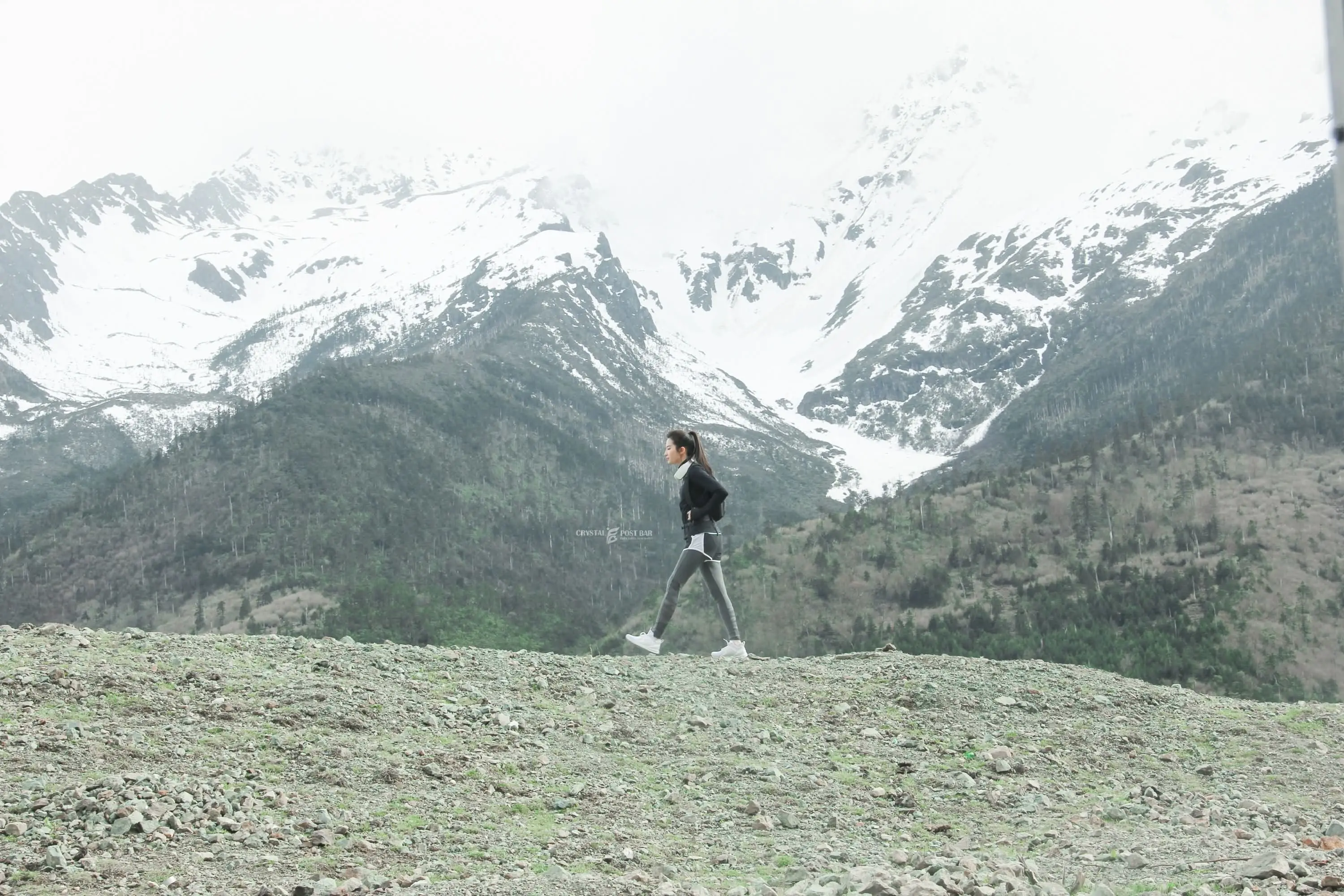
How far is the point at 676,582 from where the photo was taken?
1606cm

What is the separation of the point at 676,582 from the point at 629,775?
550cm

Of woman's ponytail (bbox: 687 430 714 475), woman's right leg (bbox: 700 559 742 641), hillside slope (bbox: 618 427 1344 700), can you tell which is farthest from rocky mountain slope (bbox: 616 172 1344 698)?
woman's ponytail (bbox: 687 430 714 475)

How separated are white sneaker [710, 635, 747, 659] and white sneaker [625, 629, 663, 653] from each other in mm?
598

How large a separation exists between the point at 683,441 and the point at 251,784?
26.4ft

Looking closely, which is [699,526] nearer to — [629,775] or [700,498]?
[700,498]

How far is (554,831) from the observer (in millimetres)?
9125

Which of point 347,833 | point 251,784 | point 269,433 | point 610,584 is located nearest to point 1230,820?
point 347,833

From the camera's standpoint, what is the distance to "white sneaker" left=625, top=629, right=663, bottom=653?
16469 mm

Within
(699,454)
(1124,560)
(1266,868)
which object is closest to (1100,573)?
(1124,560)

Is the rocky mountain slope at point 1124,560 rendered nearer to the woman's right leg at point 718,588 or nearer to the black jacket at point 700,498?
the woman's right leg at point 718,588

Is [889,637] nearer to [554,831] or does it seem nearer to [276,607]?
[276,607]

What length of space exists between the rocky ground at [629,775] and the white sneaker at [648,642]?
132 cm

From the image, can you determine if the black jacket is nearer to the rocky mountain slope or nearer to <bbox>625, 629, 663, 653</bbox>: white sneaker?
<bbox>625, 629, 663, 653</bbox>: white sneaker

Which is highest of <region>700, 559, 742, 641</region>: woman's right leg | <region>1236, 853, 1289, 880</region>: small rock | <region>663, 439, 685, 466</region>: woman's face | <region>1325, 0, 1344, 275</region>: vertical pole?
<region>663, 439, 685, 466</region>: woman's face
